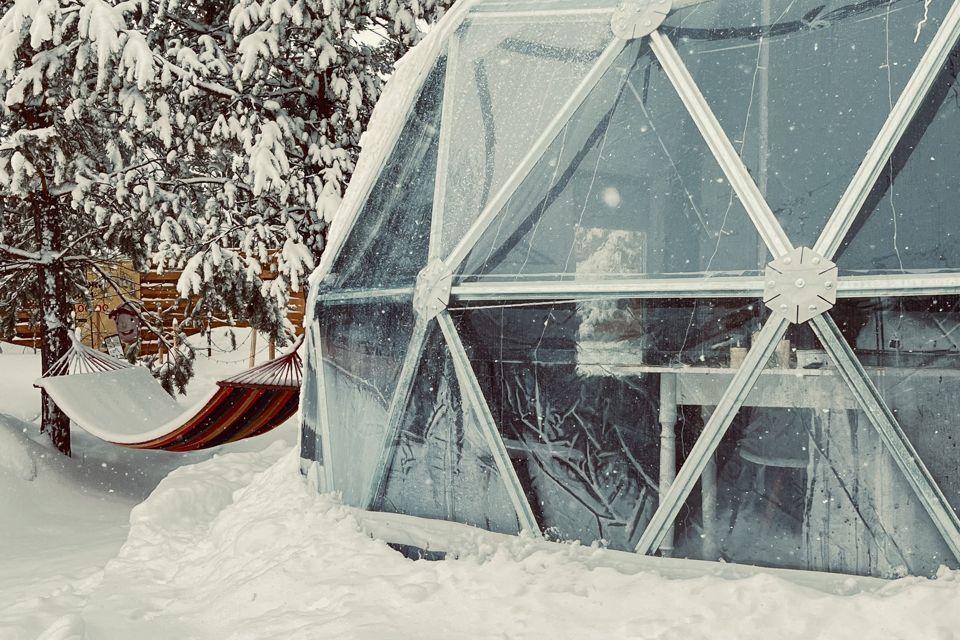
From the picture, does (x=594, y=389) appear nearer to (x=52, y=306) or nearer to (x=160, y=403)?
(x=160, y=403)

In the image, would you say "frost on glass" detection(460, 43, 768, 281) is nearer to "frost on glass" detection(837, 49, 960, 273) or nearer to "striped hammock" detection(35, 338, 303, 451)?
"frost on glass" detection(837, 49, 960, 273)

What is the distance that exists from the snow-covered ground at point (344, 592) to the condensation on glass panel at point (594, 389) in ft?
0.82

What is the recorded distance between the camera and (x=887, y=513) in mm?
3414

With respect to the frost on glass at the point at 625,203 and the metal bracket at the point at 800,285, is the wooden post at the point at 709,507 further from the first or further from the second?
the frost on glass at the point at 625,203

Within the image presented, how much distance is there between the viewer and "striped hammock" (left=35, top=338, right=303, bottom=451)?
7.40 m

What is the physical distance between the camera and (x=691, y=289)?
3.63 m

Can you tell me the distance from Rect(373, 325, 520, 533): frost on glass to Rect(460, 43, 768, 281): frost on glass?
2.04 feet

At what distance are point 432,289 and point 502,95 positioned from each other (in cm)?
113

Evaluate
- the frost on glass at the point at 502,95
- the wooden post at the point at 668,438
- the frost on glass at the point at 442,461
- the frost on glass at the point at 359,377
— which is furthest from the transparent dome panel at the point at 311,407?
the wooden post at the point at 668,438

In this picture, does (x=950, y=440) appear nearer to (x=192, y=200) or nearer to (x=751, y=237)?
(x=751, y=237)

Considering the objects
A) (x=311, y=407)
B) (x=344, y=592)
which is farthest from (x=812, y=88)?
(x=311, y=407)

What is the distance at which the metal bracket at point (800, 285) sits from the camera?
3449 millimetres

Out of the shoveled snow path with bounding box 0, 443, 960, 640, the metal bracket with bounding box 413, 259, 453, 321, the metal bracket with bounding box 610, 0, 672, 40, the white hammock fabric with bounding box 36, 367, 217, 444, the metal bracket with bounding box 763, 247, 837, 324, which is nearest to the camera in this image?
the shoveled snow path with bounding box 0, 443, 960, 640

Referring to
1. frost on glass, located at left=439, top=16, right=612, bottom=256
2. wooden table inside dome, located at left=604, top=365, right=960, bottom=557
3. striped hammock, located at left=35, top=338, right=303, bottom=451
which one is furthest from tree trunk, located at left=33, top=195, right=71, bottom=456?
wooden table inside dome, located at left=604, top=365, right=960, bottom=557
